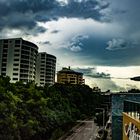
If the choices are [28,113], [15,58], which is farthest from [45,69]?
[28,113]

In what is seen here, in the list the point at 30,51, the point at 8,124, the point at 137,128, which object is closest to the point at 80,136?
the point at 8,124

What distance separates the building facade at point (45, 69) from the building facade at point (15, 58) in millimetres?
20880

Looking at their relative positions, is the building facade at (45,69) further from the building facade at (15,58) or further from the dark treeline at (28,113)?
the dark treeline at (28,113)

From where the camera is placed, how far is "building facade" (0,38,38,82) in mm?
132500

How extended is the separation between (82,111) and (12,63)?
39154mm

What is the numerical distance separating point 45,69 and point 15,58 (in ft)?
98.9

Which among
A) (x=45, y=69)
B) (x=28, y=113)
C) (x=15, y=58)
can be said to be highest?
(x=15, y=58)

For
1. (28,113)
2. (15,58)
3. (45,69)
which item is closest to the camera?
(28,113)

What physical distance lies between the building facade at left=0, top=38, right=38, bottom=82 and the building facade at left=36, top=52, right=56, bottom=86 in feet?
68.5

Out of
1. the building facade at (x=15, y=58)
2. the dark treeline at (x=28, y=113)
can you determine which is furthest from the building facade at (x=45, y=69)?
the dark treeline at (x=28, y=113)

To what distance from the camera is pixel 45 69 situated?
529 ft

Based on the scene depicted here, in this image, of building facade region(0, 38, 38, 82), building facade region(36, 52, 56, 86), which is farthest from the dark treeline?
building facade region(36, 52, 56, 86)

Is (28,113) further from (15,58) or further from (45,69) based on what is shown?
(45,69)

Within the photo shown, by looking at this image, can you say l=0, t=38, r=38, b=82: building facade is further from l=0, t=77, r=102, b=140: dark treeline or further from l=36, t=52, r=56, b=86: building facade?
l=0, t=77, r=102, b=140: dark treeline
